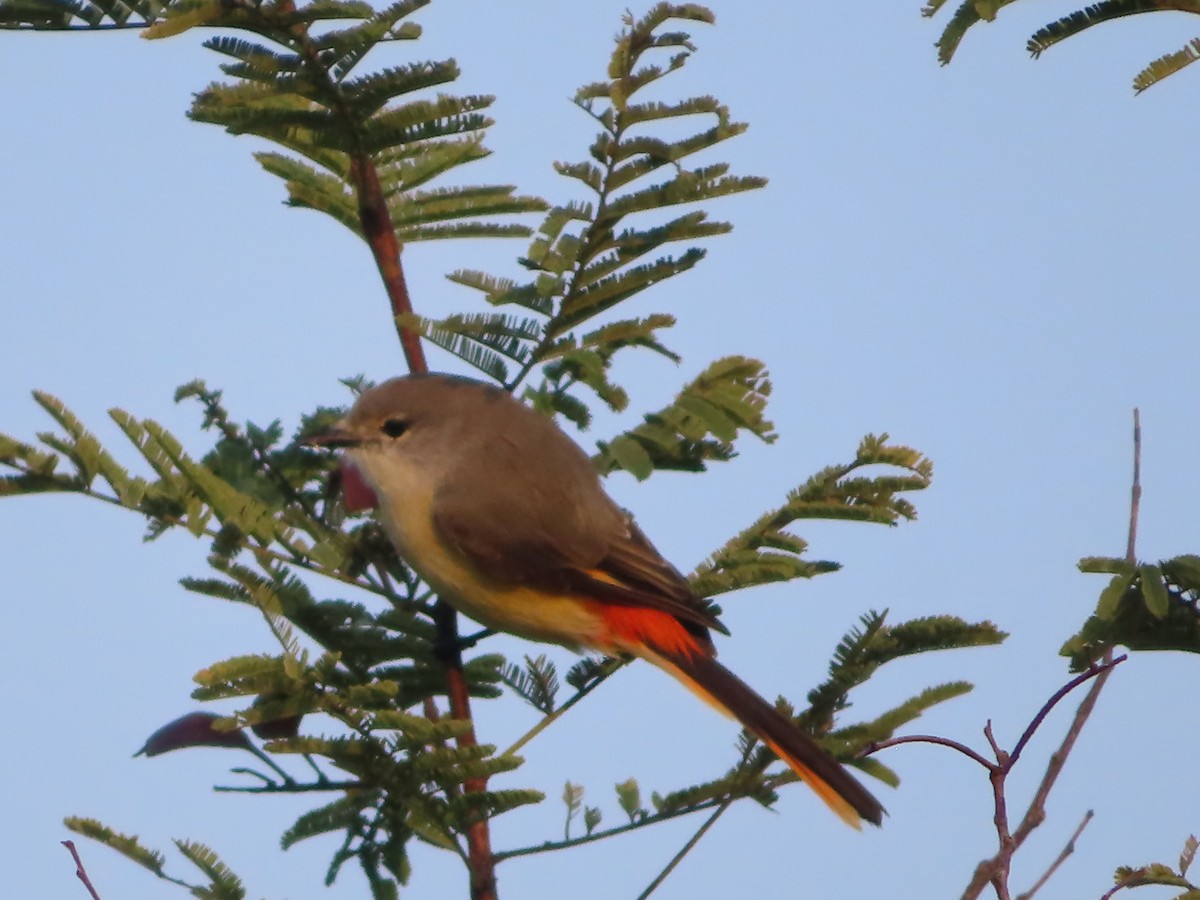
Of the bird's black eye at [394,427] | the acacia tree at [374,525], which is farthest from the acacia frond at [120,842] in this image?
the bird's black eye at [394,427]

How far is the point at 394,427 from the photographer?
166 inches

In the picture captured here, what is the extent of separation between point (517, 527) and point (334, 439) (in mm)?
574

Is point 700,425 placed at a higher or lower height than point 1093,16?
lower

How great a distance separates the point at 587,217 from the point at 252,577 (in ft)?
3.78

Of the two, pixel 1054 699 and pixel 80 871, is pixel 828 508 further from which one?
pixel 80 871

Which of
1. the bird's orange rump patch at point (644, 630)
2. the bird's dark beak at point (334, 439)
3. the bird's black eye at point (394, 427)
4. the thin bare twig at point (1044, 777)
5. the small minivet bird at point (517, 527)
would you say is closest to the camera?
the thin bare twig at point (1044, 777)

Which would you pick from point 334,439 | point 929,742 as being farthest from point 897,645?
point 334,439

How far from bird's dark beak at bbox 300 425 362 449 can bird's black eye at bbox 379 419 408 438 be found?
0.18m

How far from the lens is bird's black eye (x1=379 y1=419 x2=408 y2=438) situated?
4.18 metres

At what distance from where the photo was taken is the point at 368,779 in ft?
9.61

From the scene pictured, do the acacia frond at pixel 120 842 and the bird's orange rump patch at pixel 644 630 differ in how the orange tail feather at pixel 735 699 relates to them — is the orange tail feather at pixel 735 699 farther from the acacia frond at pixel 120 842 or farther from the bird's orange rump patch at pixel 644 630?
the acacia frond at pixel 120 842

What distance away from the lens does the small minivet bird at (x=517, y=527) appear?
3.87m

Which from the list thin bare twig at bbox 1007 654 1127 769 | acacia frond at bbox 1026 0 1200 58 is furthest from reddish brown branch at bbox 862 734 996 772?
acacia frond at bbox 1026 0 1200 58

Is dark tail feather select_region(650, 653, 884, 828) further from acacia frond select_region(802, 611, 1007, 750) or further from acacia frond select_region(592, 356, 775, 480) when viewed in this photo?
acacia frond select_region(592, 356, 775, 480)
